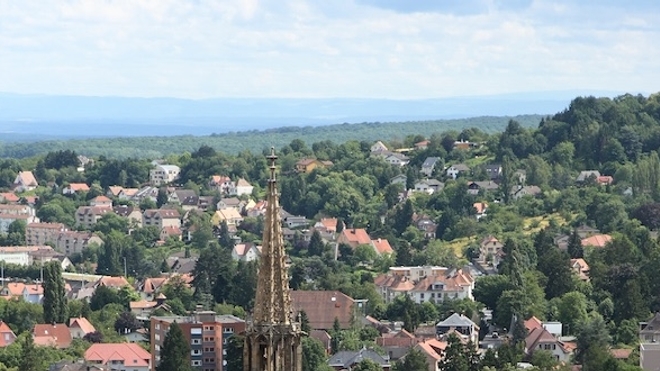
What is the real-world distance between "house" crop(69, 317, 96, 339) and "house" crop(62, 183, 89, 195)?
6889 cm

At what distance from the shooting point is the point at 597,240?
10331 cm

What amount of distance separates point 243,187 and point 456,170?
1989 centimetres

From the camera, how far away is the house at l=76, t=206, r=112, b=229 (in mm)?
138375

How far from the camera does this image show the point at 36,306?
85.4 meters

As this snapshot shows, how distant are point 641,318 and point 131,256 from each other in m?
43.4

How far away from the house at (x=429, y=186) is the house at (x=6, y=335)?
63023 mm

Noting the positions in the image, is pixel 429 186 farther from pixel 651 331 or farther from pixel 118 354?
pixel 118 354

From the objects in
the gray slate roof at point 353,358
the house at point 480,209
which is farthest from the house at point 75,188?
the gray slate roof at point 353,358

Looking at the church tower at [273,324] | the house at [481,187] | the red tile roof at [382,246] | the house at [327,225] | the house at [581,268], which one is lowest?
the house at [327,225]


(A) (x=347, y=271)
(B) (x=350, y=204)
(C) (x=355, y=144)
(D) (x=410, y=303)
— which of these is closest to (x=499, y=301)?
(D) (x=410, y=303)

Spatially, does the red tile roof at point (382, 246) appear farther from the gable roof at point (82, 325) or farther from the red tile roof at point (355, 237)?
the gable roof at point (82, 325)

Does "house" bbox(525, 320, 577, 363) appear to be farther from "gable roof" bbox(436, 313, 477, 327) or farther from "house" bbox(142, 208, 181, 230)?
"house" bbox(142, 208, 181, 230)

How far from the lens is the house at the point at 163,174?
159 meters

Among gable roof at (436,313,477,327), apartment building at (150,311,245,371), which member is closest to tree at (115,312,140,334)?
apartment building at (150,311,245,371)
